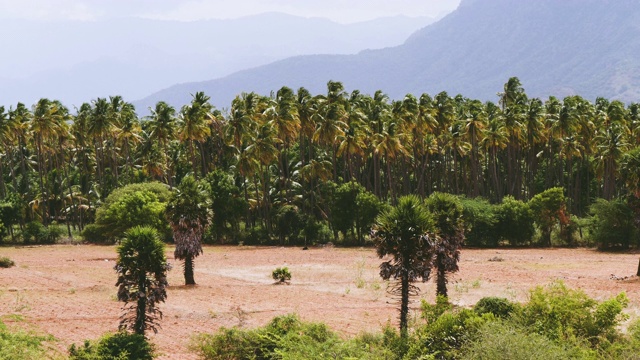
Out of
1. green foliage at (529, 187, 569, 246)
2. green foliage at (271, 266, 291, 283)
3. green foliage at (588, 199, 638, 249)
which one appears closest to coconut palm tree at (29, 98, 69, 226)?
green foliage at (271, 266, 291, 283)

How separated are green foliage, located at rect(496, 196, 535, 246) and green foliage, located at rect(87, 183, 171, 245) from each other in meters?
37.5

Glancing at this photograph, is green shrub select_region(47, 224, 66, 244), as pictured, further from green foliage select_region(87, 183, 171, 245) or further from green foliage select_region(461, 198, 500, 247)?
green foliage select_region(461, 198, 500, 247)

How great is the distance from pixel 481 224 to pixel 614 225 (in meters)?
14.3

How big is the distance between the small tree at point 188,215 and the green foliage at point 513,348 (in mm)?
29518

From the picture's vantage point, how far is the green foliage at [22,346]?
27109mm

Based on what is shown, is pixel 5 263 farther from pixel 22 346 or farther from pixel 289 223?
pixel 22 346

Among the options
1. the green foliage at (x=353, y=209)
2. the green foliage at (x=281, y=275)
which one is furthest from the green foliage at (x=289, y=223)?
the green foliage at (x=281, y=275)

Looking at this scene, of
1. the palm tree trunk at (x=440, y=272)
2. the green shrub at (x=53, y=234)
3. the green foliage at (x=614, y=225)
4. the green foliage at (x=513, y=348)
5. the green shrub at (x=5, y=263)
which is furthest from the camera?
the green shrub at (x=53, y=234)

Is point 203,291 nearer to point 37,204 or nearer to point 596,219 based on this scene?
point 596,219

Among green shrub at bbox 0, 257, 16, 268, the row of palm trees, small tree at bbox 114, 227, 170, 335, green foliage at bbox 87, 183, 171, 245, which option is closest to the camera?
small tree at bbox 114, 227, 170, 335

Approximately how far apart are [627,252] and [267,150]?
4081cm

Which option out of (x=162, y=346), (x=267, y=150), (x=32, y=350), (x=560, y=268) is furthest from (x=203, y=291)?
(x=267, y=150)

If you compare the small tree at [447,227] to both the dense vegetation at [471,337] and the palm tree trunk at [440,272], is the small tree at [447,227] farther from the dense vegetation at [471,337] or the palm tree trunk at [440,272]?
the dense vegetation at [471,337]

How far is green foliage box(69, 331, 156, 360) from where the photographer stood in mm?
27109
